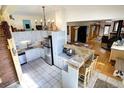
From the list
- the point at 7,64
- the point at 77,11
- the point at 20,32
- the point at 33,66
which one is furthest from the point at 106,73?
the point at 20,32

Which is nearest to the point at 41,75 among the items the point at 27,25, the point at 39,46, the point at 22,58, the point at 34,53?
the point at 22,58

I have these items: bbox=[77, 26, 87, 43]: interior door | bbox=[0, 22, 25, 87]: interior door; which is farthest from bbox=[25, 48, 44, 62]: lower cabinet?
bbox=[77, 26, 87, 43]: interior door

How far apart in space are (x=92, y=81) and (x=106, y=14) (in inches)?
85.8

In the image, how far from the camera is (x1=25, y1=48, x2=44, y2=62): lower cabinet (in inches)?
164

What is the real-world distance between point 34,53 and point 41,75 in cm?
152

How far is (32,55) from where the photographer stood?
4.37 m

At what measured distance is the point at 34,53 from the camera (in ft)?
14.5

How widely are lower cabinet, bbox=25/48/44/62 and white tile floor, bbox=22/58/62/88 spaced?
28 cm

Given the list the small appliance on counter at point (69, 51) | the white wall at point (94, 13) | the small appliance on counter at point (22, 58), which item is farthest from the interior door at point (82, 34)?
the small appliance on counter at point (22, 58)

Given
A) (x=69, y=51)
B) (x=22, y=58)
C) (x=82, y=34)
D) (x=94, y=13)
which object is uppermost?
(x=94, y=13)

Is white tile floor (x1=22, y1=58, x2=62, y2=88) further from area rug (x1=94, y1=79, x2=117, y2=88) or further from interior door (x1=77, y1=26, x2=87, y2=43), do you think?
interior door (x1=77, y1=26, x2=87, y2=43)

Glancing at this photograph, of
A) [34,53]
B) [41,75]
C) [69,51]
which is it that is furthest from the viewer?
[34,53]

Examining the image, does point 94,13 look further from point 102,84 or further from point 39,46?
point 39,46
